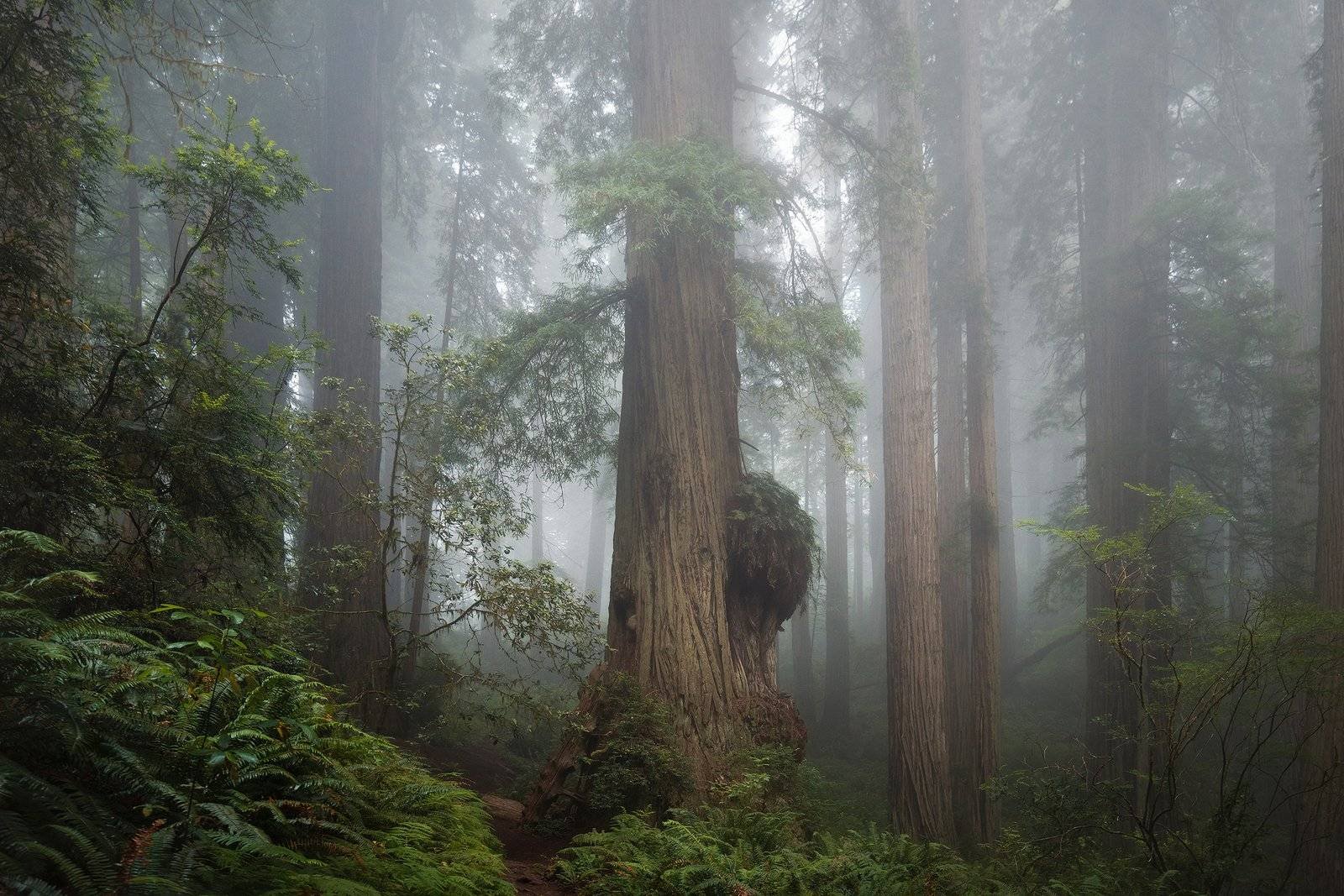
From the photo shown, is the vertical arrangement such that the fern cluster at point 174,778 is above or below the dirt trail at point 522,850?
above

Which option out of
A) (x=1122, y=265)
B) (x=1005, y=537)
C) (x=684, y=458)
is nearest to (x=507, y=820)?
(x=684, y=458)

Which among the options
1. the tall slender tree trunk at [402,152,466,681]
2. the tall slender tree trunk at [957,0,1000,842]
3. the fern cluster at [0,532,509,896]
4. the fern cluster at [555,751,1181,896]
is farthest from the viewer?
the tall slender tree trunk at [957,0,1000,842]

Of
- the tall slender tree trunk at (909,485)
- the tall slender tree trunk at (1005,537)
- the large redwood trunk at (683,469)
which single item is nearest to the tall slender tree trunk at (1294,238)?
the tall slender tree trunk at (1005,537)

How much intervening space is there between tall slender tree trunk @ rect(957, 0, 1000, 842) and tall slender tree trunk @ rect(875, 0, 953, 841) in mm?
1063

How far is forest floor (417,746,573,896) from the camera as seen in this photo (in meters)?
4.52

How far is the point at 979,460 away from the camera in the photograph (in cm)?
980

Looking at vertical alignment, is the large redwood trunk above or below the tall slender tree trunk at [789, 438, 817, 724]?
above

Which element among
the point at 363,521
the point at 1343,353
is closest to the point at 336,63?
the point at 363,521

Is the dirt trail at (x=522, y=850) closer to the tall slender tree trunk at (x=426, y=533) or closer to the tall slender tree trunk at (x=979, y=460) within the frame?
the tall slender tree trunk at (x=426, y=533)

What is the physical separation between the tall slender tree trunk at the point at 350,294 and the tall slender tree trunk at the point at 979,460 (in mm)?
7149

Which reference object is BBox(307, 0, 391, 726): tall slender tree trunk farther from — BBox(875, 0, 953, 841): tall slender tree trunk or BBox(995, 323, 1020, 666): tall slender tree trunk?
BBox(995, 323, 1020, 666): tall slender tree trunk

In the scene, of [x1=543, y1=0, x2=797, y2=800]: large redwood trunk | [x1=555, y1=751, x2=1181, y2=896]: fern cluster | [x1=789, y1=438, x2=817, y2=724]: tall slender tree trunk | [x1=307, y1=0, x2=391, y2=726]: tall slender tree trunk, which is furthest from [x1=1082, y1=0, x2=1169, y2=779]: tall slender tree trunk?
[x1=307, y1=0, x2=391, y2=726]: tall slender tree trunk

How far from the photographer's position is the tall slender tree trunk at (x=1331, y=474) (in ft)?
20.1

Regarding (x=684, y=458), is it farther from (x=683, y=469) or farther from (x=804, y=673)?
(x=804, y=673)
